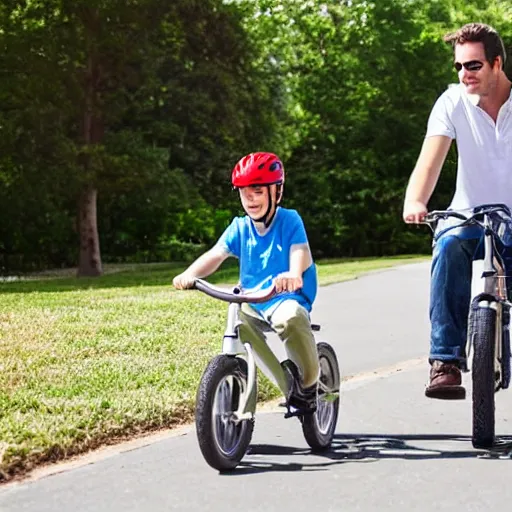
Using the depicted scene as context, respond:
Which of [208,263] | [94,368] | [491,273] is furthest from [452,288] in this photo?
[94,368]

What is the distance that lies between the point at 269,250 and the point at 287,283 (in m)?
0.37

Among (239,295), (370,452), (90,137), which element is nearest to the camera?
(239,295)

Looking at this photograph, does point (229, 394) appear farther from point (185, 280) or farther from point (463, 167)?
point (463, 167)

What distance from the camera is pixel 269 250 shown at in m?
5.37

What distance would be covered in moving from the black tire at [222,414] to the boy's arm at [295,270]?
41 cm

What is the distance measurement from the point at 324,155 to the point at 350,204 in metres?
2.02

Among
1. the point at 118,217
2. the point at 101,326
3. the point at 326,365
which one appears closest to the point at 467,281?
the point at 326,365

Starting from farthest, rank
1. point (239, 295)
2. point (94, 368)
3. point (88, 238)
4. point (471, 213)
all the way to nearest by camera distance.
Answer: point (88, 238) → point (94, 368) → point (471, 213) → point (239, 295)

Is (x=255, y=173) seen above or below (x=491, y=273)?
above

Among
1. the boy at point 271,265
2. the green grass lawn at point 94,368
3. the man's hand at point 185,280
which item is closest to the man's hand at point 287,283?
the boy at point 271,265

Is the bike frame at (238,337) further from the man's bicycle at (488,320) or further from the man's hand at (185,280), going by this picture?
the man's bicycle at (488,320)

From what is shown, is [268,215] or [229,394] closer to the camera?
[229,394]

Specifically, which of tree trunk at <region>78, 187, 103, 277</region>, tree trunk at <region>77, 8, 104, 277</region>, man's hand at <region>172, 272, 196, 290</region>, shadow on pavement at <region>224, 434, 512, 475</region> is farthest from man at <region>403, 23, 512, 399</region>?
tree trunk at <region>78, 187, 103, 277</region>

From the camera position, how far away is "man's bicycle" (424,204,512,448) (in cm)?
523
